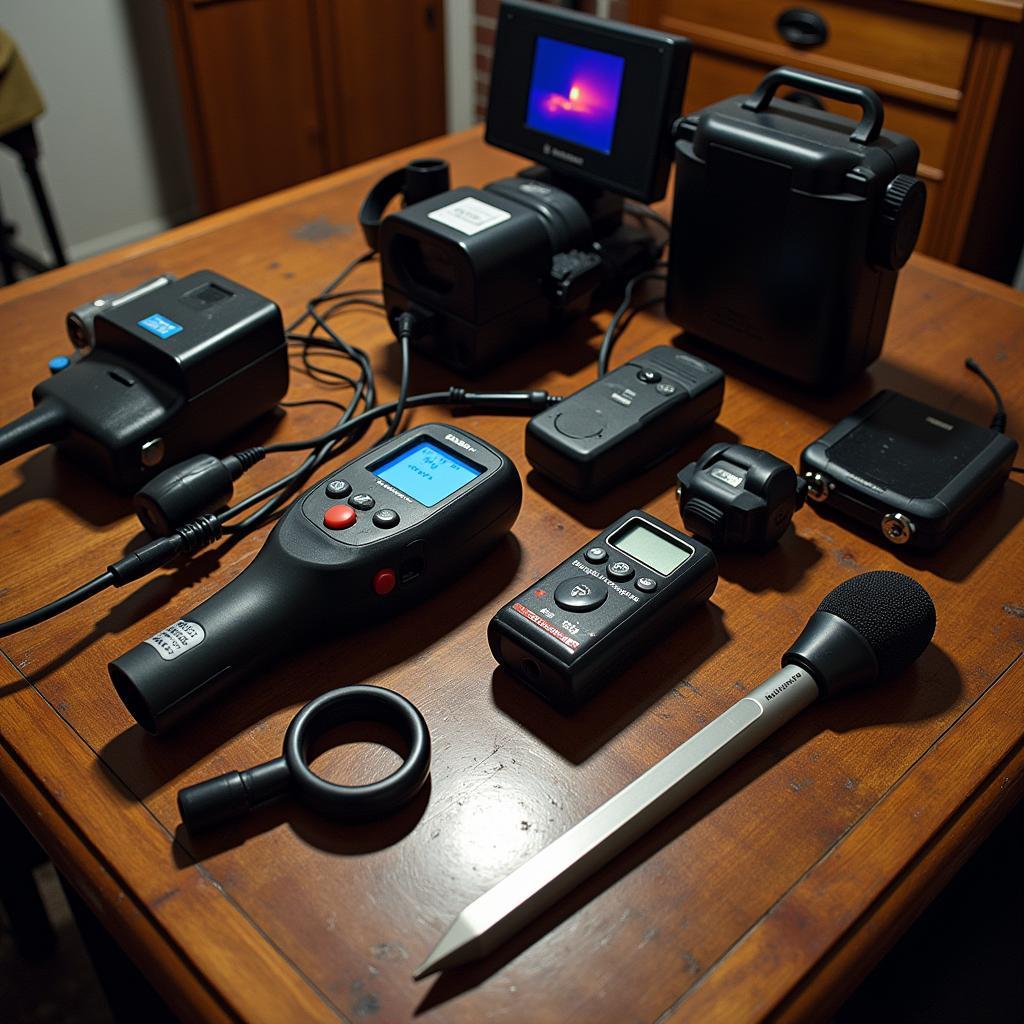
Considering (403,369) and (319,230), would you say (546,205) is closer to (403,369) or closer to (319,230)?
(403,369)

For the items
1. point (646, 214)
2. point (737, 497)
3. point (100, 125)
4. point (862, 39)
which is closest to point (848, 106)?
point (862, 39)

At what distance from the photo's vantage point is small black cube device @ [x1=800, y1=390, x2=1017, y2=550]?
2.47 ft

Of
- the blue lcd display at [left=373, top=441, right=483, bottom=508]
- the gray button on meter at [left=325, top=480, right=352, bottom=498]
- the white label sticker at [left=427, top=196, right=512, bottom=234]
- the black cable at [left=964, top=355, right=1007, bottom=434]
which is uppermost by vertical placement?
the white label sticker at [left=427, top=196, right=512, bottom=234]

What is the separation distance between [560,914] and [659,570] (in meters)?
0.23

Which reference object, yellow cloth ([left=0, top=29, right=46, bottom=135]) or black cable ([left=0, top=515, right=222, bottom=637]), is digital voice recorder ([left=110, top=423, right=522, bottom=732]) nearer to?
black cable ([left=0, top=515, right=222, bottom=637])

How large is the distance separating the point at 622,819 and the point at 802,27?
1.66 m

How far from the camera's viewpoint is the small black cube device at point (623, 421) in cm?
79

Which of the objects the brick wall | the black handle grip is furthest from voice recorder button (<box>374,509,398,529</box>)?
the brick wall

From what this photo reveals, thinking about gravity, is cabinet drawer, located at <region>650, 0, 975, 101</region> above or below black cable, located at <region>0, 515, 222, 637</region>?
above

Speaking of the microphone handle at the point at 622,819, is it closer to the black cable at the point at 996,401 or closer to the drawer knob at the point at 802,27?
the black cable at the point at 996,401

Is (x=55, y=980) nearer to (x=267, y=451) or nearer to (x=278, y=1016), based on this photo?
(x=267, y=451)

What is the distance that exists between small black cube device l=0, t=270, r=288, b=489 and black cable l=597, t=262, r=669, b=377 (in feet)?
0.94

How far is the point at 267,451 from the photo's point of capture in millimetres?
837

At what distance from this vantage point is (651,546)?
695 mm
